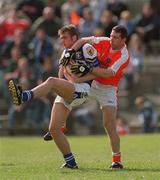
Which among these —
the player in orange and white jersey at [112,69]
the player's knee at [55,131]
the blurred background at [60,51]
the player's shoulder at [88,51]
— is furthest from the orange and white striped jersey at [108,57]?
the blurred background at [60,51]

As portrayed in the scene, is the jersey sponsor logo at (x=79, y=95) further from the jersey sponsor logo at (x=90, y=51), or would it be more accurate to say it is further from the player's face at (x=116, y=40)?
the player's face at (x=116, y=40)

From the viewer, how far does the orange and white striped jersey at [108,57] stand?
12234 millimetres

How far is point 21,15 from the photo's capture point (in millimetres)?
25719

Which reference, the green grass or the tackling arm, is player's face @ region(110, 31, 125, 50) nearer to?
the tackling arm

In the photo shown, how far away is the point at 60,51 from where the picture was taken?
25188 millimetres

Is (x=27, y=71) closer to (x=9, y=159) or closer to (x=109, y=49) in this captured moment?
(x=9, y=159)

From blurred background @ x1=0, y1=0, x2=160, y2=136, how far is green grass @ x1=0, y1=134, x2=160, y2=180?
2.57 m

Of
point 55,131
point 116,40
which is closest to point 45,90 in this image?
point 55,131

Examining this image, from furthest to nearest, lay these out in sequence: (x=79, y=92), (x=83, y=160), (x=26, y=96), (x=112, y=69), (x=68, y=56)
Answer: (x=83, y=160), (x=112, y=69), (x=79, y=92), (x=68, y=56), (x=26, y=96)

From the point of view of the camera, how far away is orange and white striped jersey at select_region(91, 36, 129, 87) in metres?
12.2

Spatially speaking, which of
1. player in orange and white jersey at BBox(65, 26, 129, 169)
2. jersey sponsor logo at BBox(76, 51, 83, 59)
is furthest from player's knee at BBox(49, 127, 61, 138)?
jersey sponsor logo at BBox(76, 51, 83, 59)

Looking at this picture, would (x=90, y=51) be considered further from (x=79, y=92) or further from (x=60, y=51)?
(x=60, y=51)

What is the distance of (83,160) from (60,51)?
11.5 metres

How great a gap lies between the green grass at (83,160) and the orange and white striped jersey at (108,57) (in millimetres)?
1416
